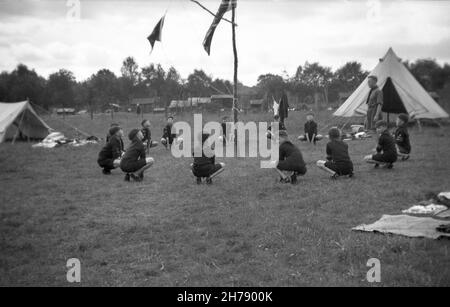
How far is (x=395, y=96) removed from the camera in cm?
2091

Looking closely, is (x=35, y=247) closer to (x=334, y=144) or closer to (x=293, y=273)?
(x=293, y=273)

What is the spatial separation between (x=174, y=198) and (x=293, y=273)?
4.62 meters

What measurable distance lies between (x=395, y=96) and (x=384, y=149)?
11.2m

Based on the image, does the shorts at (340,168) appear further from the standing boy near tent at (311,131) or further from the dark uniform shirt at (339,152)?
the standing boy near tent at (311,131)

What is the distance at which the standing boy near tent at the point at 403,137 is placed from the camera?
39.6 feet

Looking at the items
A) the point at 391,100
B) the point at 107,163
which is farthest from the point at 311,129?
the point at 107,163

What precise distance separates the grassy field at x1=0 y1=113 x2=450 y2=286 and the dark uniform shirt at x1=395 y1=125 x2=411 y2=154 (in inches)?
23.1

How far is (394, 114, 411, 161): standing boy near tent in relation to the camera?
12.1 m

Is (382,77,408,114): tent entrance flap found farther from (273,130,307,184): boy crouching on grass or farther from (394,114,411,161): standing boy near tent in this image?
(273,130,307,184): boy crouching on grass

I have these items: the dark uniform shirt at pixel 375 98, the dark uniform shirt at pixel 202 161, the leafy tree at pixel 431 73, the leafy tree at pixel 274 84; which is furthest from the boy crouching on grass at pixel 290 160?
the leafy tree at pixel 274 84

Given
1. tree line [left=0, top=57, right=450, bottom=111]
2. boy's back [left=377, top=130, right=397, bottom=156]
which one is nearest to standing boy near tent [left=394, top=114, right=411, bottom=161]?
boy's back [left=377, top=130, right=397, bottom=156]

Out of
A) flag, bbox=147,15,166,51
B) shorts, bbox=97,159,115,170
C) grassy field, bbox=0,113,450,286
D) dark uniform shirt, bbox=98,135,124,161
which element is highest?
flag, bbox=147,15,166,51

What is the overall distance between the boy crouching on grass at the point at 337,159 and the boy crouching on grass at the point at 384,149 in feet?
4.22
